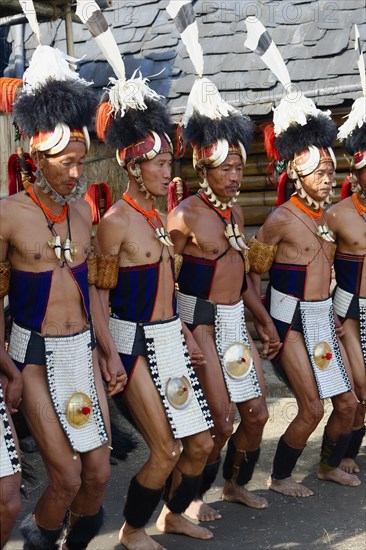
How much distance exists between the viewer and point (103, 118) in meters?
5.66

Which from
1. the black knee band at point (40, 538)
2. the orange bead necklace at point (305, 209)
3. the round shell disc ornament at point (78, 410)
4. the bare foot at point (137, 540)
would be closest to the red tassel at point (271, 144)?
the orange bead necklace at point (305, 209)

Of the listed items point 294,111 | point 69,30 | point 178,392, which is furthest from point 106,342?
point 69,30

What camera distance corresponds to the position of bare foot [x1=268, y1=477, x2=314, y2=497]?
6.42 metres

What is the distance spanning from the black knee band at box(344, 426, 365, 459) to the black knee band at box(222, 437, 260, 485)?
1007mm

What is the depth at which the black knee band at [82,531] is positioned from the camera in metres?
5.03

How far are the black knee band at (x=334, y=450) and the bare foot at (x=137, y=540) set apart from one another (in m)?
1.64

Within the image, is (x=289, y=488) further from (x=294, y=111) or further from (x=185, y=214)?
(x=294, y=111)

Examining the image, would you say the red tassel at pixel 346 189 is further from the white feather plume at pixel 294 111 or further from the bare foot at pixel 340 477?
the bare foot at pixel 340 477

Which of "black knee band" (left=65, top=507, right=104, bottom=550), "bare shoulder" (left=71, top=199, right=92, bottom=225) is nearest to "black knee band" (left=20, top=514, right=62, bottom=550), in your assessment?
"black knee band" (left=65, top=507, right=104, bottom=550)

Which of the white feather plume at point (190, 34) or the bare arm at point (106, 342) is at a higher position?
the white feather plume at point (190, 34)

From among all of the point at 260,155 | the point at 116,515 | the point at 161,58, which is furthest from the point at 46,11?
the point at 116,515

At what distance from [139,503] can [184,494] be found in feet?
1.22

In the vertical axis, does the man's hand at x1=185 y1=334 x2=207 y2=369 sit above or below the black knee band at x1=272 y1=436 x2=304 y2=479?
above

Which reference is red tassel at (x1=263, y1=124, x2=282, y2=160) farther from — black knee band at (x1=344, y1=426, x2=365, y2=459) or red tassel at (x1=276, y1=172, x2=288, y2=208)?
black knee band at (x1=344, y1=426, x2=365, y2=459)
